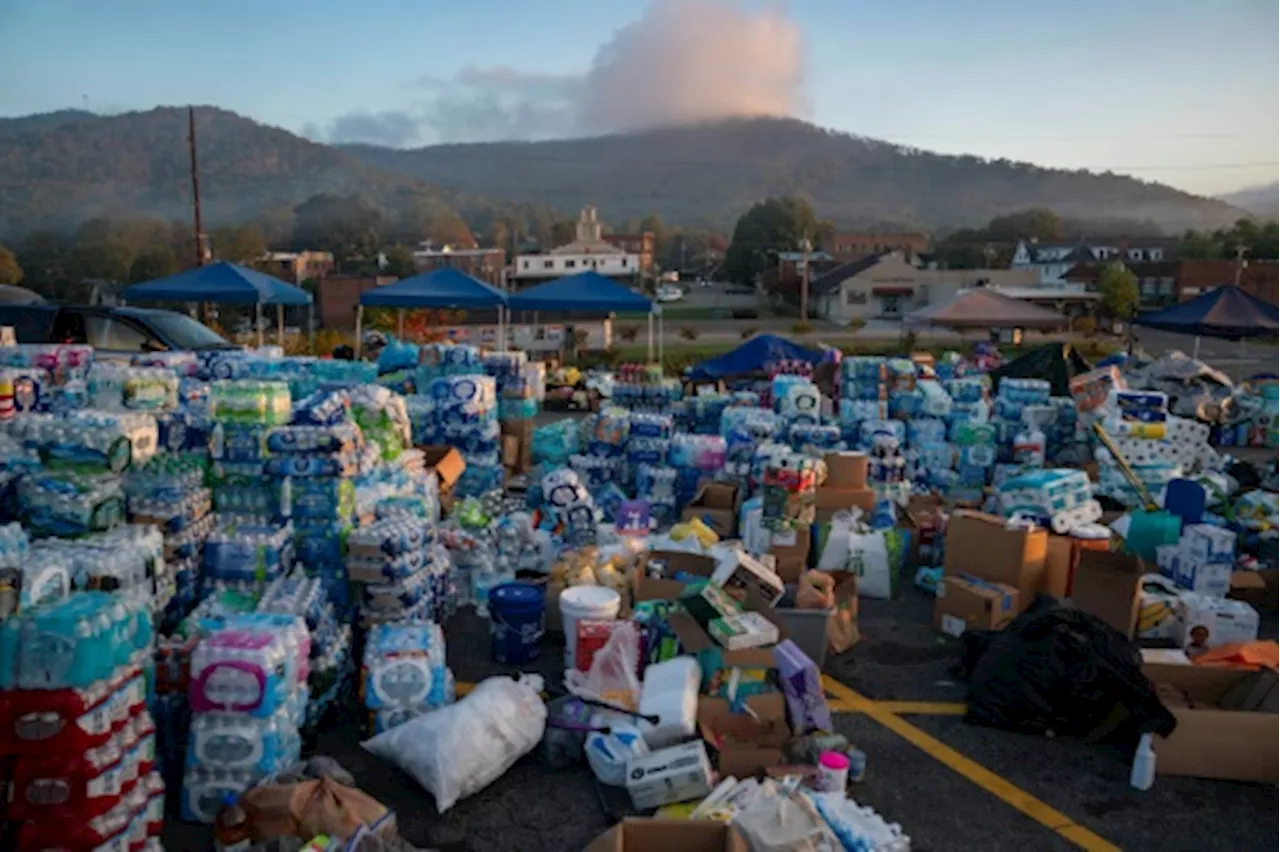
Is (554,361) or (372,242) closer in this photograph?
(554,361)

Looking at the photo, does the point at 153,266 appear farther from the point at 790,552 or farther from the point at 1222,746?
the point at 1222,746

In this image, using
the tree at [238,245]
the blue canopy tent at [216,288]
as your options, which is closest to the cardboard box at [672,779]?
the blue canopy tent at [216,288]

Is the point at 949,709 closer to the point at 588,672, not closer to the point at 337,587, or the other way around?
the point at 588,672

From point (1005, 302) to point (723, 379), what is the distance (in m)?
6.01

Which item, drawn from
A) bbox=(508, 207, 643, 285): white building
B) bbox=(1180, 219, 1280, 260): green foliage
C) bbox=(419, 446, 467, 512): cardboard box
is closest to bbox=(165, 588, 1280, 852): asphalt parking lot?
bbox=(419, 446, 467, 512): cardboard box

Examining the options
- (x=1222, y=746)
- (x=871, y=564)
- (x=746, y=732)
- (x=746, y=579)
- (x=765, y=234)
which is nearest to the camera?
(x=746, y=732)

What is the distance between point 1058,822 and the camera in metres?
4.55

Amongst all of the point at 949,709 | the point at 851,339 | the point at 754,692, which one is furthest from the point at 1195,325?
the point at 851,339

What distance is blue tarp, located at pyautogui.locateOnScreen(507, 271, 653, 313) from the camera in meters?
16.2

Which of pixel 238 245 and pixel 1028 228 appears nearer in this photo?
pixel 238 245

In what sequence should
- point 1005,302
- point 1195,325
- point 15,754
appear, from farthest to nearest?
point 1005,302, point 1195,325, point 15,754

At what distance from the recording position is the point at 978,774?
16.3 feet

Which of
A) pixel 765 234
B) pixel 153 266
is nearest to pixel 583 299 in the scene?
pixel 153 266

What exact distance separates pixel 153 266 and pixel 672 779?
6837 centimetres
